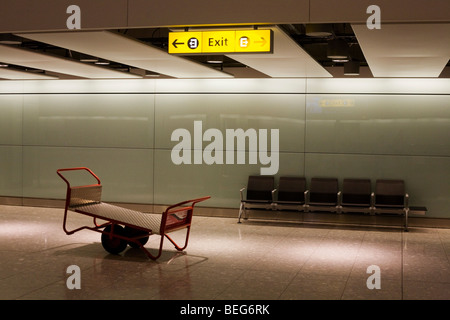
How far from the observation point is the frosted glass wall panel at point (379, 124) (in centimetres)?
1216

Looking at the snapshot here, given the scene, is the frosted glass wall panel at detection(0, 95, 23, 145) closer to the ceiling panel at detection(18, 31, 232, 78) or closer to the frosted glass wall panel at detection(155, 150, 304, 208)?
the frosted glass wall panel at detection(155, 150, 304, 208)

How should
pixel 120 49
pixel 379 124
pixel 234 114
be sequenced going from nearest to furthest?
pixel 120 49 < pixel 379 124 < pixel 234 114

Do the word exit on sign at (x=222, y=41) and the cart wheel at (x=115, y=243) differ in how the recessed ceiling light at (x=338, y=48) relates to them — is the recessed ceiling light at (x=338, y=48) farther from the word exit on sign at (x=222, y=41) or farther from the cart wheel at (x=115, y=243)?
the cart wheel at (x=115, y=243)

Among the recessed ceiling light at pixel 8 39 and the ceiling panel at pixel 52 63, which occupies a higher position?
the recessed ceiling light at pixel 8 39

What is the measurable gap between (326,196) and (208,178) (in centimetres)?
279

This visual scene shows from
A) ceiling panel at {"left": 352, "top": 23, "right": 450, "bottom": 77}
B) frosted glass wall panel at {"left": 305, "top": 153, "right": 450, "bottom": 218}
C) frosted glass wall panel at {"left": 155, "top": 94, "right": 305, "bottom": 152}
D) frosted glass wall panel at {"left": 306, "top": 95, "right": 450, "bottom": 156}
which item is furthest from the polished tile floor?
ceiling panel at {"left": 352, "top": 23, "right": 450, "bottom": 77}

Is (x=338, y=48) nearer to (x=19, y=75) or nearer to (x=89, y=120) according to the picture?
(x=89, y=120)

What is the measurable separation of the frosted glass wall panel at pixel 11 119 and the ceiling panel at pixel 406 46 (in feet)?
29.5

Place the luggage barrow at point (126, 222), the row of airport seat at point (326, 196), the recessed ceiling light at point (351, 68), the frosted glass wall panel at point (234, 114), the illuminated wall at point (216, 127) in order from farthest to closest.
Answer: the frosted glass wall panel at point (234, 114) → the illuminated wall at point (216, 127) → the row of airport seat at point (326, 196) → the recessed ceiling light at point (351, 68) → the luggage barrow at point (126, 222)

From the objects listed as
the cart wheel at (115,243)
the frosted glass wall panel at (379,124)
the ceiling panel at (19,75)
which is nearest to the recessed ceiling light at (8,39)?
the cart wheel at (115,243)

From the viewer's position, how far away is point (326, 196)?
40.3 feet

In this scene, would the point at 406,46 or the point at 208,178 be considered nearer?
the point at 406,46

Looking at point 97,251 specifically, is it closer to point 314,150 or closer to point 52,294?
point 52,294

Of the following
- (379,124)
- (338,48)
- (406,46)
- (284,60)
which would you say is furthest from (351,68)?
(406,46)
